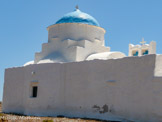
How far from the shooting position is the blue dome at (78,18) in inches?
650

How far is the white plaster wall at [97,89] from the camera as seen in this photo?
10.3 meters

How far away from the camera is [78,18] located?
54.2 feet

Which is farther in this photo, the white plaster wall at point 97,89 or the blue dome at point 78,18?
the blue dome at point 78,18

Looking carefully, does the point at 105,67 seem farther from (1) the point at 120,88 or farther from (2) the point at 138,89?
(2) the point at 138,89

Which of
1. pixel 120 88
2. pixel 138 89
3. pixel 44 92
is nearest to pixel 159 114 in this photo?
pixel 138 89

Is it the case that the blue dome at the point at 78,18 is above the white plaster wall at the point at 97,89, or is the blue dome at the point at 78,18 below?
above

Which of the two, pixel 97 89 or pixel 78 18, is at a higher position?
pixel 78 18

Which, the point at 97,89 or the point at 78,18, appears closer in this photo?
the point at 97,89

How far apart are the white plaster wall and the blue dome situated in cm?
359

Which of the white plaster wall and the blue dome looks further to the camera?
the blue dome

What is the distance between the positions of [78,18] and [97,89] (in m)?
5.90

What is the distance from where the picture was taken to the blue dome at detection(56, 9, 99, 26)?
16.5 m

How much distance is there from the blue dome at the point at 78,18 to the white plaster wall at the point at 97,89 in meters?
3.59

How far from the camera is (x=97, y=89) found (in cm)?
1220
